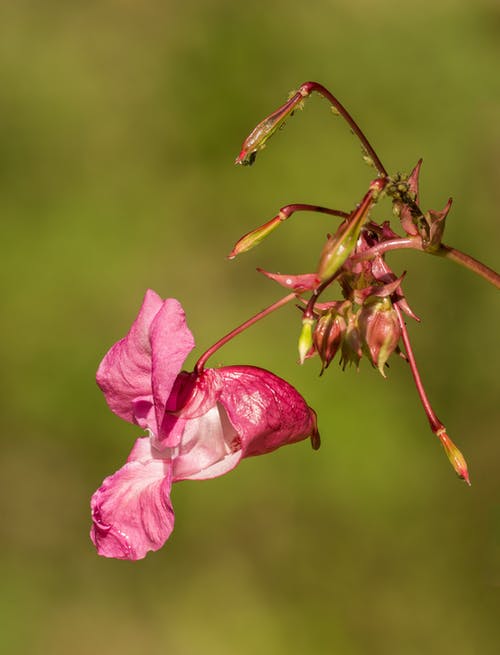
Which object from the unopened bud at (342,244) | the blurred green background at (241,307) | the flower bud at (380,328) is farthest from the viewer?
the blurred green background at (241,307)

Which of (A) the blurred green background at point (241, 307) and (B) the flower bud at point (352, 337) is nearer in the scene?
(B) the flower bud at point (352, 337)

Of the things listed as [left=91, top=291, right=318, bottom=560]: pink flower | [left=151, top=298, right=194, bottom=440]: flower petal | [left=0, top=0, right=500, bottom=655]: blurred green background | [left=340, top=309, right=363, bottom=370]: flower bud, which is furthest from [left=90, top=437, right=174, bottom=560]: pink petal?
[left=0, top=0, right=500, bottom=655]: blurred green background

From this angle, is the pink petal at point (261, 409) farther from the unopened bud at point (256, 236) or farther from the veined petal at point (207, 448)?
the unopened bud at point (256, 236)

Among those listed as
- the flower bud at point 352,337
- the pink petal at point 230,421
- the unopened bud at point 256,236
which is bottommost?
the pink petal at point 230,421

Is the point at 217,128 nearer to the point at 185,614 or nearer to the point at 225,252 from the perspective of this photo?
the point at 225,252

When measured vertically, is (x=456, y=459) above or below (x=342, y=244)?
below

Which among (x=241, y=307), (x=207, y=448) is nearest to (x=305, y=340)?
(x=207, y=448)

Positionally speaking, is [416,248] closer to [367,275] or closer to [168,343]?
[367,275]

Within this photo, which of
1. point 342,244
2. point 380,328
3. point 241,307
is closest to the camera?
point 342,244

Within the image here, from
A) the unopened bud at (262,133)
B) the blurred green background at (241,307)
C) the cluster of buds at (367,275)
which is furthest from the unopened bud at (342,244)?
the blurred green background at (241,307)
